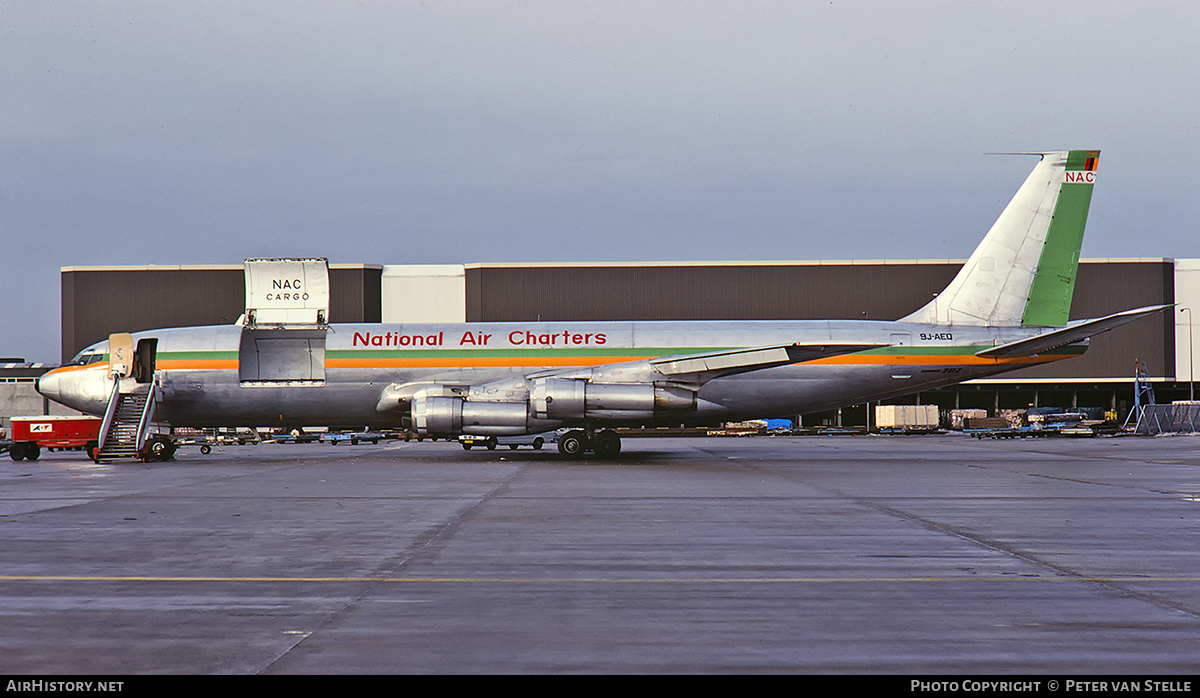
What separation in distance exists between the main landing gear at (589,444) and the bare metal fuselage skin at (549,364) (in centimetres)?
222

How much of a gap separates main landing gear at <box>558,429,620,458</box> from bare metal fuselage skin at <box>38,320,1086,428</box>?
87.5 inches

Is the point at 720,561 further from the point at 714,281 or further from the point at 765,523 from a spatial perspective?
the point at 714,281

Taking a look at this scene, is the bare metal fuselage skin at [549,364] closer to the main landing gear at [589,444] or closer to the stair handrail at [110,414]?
the stair handrail at [110,414]

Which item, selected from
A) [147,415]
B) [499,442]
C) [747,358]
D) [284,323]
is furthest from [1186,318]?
[147,415]

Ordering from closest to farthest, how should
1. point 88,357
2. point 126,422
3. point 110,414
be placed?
point 110,414, point 126,422, point 88,357

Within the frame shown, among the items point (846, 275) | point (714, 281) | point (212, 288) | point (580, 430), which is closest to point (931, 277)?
point (846, 275)

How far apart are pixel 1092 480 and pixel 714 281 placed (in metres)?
54.1

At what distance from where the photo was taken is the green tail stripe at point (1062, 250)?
115ft

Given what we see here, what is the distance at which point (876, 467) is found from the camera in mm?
28781

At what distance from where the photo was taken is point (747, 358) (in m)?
31.2

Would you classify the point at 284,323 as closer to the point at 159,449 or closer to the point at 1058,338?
the point at 159,449

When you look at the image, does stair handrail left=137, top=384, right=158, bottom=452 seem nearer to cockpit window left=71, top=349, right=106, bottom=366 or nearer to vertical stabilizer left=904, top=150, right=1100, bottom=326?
cockpit window left=71, top=349, right=106, bottom=366

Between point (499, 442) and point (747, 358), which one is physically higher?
point (747, 358)

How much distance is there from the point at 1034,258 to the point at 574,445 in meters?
17.5
